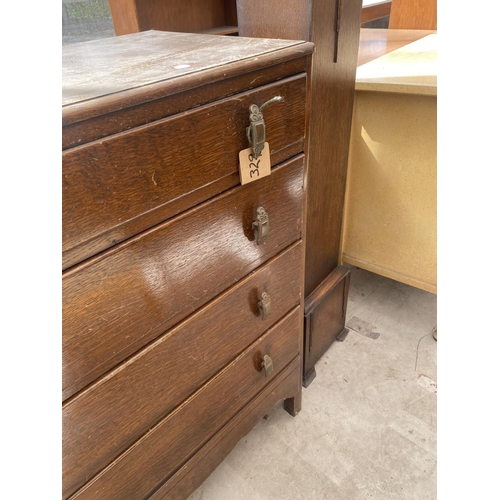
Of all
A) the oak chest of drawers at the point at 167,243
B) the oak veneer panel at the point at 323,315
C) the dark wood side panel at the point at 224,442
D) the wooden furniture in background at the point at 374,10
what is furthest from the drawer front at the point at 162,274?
the wooden furniture in background at the point at 374,10

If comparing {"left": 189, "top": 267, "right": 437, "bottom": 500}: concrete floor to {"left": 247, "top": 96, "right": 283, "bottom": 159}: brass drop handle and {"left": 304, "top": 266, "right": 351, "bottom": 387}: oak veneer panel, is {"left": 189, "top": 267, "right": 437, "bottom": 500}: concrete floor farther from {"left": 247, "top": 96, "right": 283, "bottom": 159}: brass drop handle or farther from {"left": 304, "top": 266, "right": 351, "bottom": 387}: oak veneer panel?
{"left": 247, "top": 96, "right": 283, "bottom": 159}: brass drop handle

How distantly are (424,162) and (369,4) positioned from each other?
98.8 inches

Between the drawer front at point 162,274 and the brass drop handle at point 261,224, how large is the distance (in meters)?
0.01

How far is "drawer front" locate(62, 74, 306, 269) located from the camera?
0.53 m

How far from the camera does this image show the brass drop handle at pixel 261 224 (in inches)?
31.9

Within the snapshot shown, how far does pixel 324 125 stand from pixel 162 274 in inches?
27.0

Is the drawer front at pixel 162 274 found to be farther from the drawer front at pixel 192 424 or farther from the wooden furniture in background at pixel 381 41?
the wooden furniture in background at pixel 381 41

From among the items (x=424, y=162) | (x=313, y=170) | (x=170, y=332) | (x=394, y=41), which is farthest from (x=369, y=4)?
(x=170, y=332)

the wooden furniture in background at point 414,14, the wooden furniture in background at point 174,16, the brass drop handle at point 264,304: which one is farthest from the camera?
the wooden furniture in background at point 414,14

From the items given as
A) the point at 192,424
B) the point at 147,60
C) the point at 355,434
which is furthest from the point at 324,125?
the point at 355,434

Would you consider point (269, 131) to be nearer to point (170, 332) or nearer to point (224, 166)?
point (224, 166)

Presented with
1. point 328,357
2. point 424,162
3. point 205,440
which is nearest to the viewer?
point 205,440

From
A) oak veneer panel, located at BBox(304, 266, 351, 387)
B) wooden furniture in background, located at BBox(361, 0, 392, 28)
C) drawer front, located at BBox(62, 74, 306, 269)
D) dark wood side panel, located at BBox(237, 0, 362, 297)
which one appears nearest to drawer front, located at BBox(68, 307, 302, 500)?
oak veneer panel, located at BBox(304, 266, 351, 387)

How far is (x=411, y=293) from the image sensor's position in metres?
1.87
